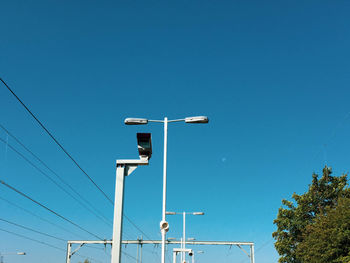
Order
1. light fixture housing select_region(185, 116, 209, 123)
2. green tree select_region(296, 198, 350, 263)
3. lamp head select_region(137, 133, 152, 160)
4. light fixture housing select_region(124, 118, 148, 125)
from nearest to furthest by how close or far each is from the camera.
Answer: lamp head select_region(137, 133, 152, 160)
light fixture housing select_region(124, 118, 148, 125)
light fixture housing select_region(185, 116, 209, 123)
green tree select_region(296, 198, 350, 263)

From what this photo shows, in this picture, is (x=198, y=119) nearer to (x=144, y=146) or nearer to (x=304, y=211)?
(x=144, y=146)

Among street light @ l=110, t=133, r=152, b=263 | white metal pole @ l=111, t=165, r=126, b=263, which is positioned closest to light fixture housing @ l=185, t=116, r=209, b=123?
street light @ l=110, t=133, r=152, b=263

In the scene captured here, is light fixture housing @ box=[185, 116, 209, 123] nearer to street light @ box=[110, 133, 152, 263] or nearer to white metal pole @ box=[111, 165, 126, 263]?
street light @ box=[110, 133, 152, 263]

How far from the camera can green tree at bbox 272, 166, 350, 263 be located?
1872 inches

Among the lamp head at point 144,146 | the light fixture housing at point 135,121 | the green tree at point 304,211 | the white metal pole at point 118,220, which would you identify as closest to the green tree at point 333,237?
the green tree at point 304,211

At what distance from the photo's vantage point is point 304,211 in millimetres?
48625

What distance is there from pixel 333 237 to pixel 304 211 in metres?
16.1

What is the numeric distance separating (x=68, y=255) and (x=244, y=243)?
2731cm

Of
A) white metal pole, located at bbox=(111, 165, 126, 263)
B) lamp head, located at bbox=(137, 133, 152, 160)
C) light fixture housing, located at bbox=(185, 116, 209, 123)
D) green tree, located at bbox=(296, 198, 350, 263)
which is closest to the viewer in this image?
white metal pole, located at bbox=(111, 165, 126, 263)

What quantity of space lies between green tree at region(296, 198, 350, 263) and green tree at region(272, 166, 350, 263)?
12.1 meters

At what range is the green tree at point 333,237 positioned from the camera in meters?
32.1

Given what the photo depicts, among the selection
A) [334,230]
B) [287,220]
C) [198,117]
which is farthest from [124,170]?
[287,220]

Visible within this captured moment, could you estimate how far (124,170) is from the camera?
11.7 metres

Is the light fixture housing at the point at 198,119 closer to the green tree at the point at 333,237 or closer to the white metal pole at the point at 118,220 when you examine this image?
the white metal pole at the point at 118,220
